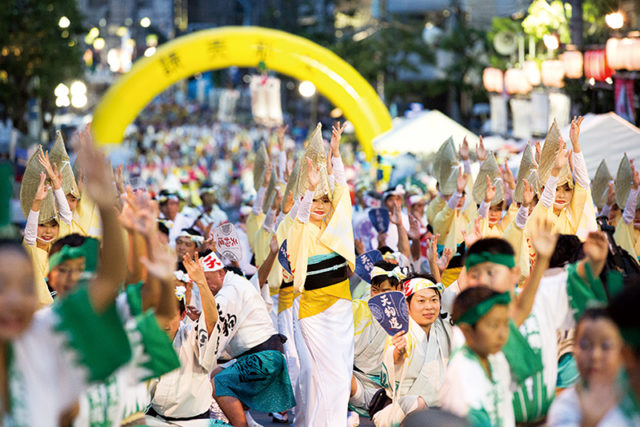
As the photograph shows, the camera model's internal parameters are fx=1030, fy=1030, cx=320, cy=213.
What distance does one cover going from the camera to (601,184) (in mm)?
9516

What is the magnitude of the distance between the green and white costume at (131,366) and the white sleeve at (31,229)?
123 inches

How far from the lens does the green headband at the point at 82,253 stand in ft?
12.8

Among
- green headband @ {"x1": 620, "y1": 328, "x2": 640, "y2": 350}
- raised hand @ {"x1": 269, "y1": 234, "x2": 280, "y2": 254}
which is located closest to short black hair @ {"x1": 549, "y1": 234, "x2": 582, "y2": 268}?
green headband @ {"x1": 620, "y1": 328, "x2": 640, "y2": 350}

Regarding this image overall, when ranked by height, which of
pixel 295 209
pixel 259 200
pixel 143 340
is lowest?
pixel 259 200

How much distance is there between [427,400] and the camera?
6480 mm

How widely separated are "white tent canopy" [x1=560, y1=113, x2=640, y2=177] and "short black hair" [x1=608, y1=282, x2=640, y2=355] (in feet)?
22.8

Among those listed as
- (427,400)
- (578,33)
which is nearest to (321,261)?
(427,400)

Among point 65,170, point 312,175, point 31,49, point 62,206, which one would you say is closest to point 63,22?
point 31,49

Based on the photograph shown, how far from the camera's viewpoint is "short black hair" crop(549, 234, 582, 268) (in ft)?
16.7

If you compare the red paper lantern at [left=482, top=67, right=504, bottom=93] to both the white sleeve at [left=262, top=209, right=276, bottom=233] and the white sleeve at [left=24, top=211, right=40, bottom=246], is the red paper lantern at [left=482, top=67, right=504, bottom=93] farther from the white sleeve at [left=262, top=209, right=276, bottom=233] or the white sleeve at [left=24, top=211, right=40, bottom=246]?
the white sleeve at [left=24, top=211, right=40, bottom=246]

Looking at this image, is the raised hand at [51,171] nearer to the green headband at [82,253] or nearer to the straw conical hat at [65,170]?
the straw conical hat at [65,170]

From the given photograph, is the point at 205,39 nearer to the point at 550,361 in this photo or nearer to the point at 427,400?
the point at 427,400

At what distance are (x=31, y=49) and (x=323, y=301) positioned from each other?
19.8 metres

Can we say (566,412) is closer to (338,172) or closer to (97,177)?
(97,177)
